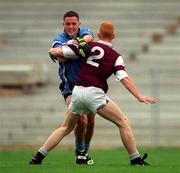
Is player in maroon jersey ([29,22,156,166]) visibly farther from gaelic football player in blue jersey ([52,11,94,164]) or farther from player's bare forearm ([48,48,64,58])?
gaelic football player in blue jersey ([52,11,94,164])

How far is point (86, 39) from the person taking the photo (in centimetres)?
1141

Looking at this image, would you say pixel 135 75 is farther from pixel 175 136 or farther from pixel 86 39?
pixel 86 39

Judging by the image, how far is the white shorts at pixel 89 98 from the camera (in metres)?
10.9

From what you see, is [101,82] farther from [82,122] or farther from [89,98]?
[82,122]

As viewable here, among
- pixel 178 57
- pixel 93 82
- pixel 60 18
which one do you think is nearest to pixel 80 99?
pixel 93 82

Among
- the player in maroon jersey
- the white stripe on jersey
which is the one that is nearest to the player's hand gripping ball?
the player in maroon jersey

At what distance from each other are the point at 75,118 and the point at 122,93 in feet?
35.5

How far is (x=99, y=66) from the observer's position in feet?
35.8

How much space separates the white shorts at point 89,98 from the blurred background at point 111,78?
9750mm

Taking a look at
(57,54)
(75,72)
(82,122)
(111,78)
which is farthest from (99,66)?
(111,78)

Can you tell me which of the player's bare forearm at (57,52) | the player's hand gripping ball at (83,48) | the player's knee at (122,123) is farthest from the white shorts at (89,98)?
the player's bare forearm at (57,52)

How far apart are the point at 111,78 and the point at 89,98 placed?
11830 mm

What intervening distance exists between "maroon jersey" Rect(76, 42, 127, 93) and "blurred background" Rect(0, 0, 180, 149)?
9799mm

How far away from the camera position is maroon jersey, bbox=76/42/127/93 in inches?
428
